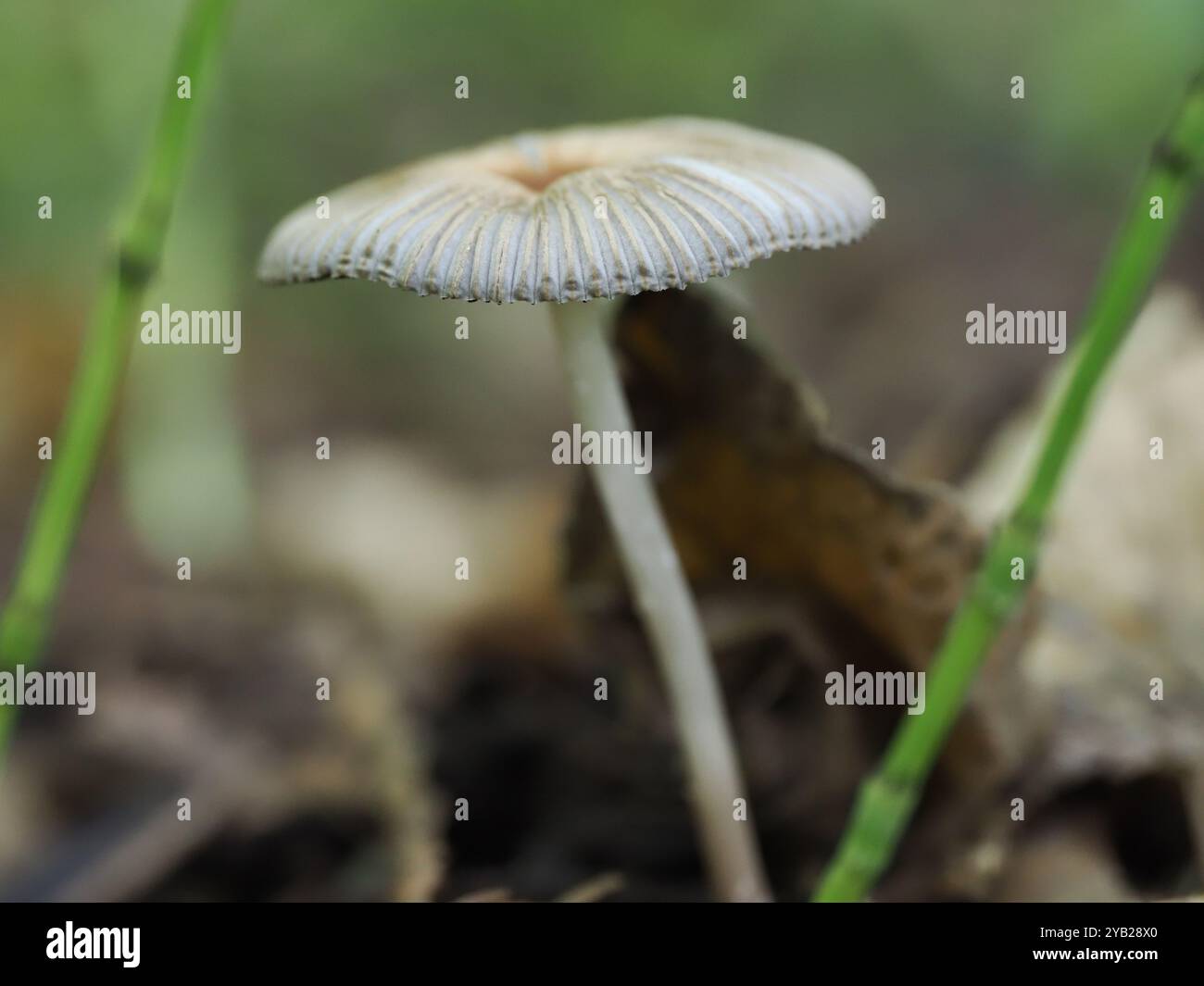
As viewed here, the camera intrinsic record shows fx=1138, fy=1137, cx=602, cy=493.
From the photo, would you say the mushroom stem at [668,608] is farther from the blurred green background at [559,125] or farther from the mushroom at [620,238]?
the blurred green background at [559,125]

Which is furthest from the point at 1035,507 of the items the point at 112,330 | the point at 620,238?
the point at 112,330

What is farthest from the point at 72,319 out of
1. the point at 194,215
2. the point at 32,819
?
the point at 32,819

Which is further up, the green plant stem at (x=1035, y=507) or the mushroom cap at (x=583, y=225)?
the mushroom cap at (x=583, y=225)

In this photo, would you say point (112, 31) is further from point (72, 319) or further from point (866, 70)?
point (866, 70)

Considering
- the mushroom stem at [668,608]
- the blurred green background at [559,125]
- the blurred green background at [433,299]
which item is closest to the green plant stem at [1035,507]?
the mushroom stem at [668,608]

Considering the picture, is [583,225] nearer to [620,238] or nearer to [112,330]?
[620,238]
